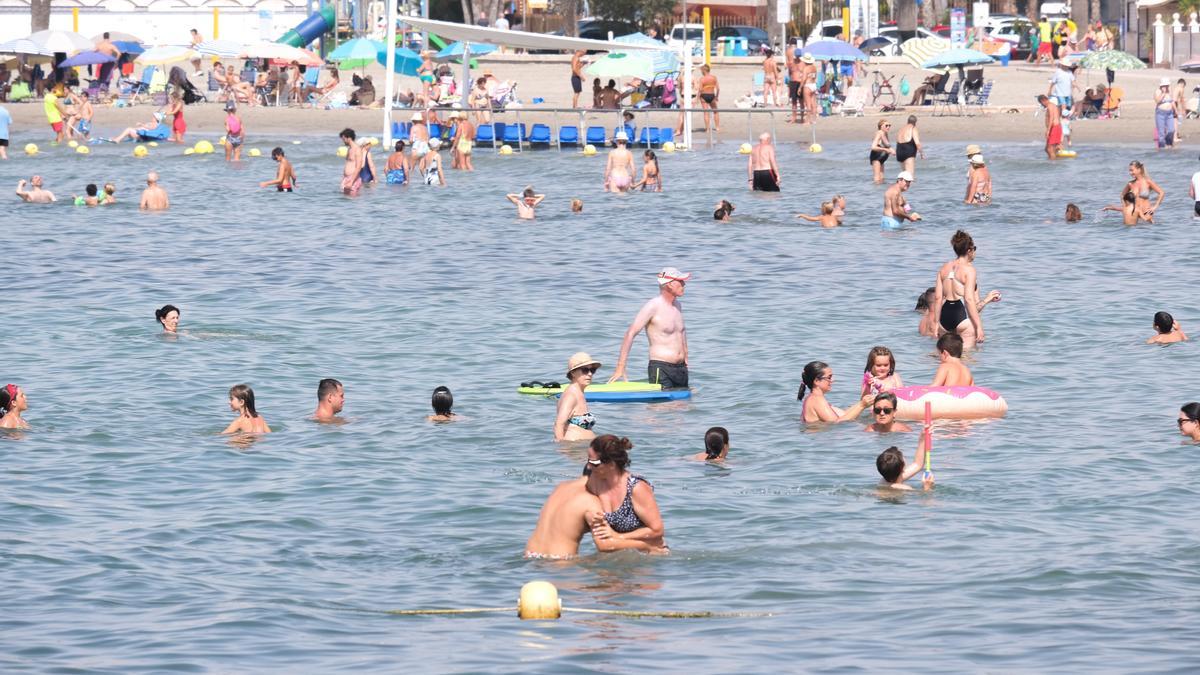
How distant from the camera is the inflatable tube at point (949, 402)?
49.5 feet

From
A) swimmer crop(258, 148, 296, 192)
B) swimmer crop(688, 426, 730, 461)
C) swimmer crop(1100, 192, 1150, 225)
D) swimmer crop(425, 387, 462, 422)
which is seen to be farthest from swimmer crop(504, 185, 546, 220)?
swimmer crop(688, 426, 730, 461)

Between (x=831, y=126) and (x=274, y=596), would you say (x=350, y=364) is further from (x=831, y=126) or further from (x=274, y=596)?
(x=831, y=126)

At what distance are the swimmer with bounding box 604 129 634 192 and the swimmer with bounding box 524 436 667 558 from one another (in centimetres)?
2156

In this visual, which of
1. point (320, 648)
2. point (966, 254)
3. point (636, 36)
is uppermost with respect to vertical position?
point (636, 36)

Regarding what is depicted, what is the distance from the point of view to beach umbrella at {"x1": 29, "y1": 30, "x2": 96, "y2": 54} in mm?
46688

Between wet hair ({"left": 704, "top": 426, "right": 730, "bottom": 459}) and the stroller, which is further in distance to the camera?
the stroller

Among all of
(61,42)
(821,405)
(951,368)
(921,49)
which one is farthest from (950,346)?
(61,42)

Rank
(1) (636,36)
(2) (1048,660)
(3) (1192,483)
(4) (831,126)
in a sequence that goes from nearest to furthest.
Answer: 1. (2) (1048,660)
2. (3) (1192,483)
3. (4) (831,126)
4. (1) (636,36)

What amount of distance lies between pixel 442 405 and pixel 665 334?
2.11 meters

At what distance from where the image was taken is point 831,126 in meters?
41.5

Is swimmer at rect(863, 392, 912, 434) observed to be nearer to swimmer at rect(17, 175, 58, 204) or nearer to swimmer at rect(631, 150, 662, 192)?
swimmer at rect(631, 150, 662, 192)

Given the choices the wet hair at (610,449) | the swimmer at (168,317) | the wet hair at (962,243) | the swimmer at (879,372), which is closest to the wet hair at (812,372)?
the swimmer at (879,372)

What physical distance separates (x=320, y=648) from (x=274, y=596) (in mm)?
1099

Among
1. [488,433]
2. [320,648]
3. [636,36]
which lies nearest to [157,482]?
[488,433]
